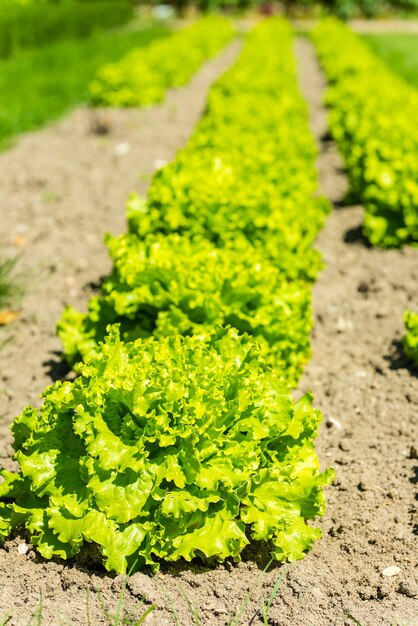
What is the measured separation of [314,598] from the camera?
3301 mm

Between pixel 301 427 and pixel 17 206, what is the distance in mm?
5714

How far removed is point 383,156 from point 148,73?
7483 mm

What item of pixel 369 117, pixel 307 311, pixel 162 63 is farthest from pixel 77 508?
pixel 162 63

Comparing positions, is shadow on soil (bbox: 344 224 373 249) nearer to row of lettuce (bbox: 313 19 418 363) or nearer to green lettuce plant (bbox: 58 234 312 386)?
row of lettuce (bbox: 313 19 418 363)

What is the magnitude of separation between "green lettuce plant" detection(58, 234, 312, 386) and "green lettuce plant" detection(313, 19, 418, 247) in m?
2.69

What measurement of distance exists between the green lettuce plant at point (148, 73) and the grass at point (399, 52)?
531 centimetres

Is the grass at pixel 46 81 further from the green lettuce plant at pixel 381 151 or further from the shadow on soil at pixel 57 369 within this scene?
the shadow on soil at pixel 57 369

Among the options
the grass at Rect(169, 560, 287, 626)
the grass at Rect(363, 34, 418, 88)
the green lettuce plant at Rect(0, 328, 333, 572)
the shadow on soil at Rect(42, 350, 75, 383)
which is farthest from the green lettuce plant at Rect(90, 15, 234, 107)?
the grass at Rect(169, 560, 287, 626)

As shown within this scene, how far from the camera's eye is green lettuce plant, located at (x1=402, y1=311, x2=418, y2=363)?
4.96m

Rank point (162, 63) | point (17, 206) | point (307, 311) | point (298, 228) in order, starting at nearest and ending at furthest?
point (307, 311)
point (298, 228)
point (17, 206)
point (162, 63)

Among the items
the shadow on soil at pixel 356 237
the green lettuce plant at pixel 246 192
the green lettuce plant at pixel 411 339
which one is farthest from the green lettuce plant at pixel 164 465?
the shadow on soil at pixel 356 237

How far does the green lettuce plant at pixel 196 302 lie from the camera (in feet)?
14.4

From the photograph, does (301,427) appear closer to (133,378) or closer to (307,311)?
(133,378)

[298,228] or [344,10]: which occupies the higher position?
[298,228]
